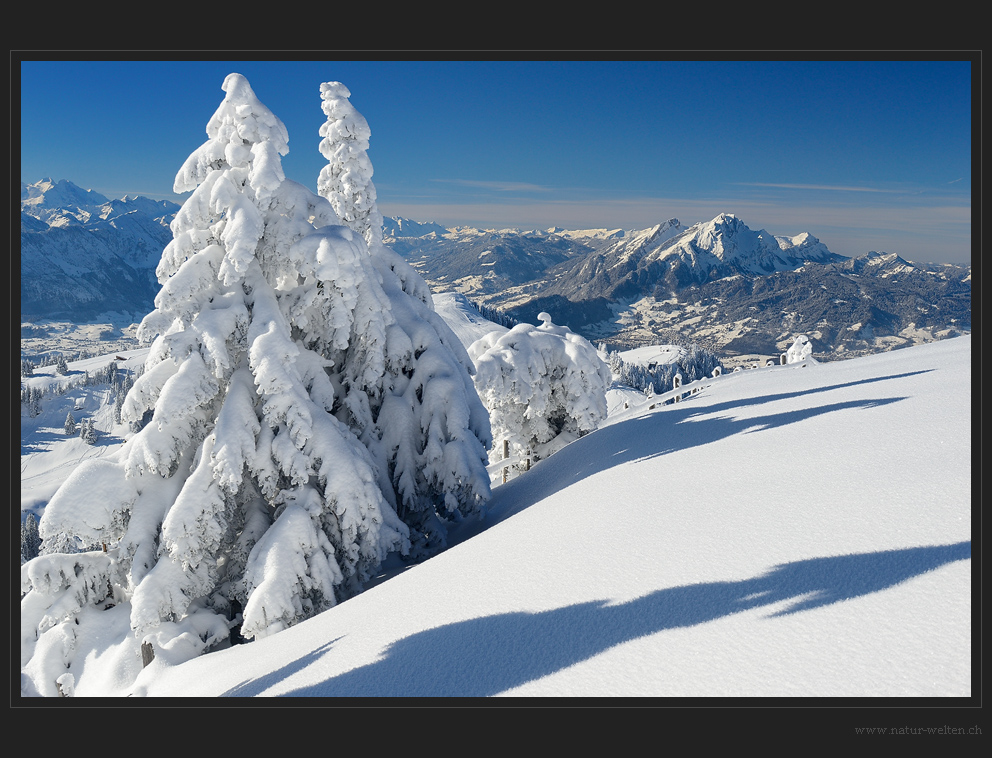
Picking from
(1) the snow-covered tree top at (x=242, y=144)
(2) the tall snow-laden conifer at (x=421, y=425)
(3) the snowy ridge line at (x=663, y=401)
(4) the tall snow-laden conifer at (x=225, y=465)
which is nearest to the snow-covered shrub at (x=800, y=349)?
(3) the snowy ridge line at (x=663, y=401)

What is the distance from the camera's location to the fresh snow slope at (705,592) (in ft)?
11.8

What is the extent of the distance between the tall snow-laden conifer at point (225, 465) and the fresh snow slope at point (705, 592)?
1.49 m

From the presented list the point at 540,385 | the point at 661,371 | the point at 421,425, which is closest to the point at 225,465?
the point at 421,425

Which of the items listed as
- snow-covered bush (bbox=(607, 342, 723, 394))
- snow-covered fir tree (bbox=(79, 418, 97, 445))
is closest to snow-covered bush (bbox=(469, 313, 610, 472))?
snow-covered bush (bbox=(607, 342, 723, 394))

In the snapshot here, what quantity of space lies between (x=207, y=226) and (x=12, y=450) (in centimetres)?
742

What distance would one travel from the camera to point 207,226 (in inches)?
416

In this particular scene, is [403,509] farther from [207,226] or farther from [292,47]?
[292,47]

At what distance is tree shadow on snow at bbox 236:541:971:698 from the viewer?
4.14 m

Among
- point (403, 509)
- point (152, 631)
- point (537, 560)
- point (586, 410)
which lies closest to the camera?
point (537, 560)

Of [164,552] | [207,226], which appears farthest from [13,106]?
[164,552]

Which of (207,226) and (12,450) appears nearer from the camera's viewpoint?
(12,450)

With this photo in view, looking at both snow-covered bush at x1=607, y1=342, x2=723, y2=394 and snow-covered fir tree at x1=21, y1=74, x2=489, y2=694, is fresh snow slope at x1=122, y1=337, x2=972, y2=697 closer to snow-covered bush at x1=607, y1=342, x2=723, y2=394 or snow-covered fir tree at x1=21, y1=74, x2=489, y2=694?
snow-covered fir tree at x1=21, y1=74, x2=489, y2=694

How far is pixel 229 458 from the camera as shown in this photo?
29.7 feet

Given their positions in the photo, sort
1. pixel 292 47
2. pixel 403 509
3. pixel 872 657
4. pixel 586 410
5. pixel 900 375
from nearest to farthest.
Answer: pixel 872 657 < pixel 292 47 < pixel 900 375 < pixel 403 509 < pixel 586 410
